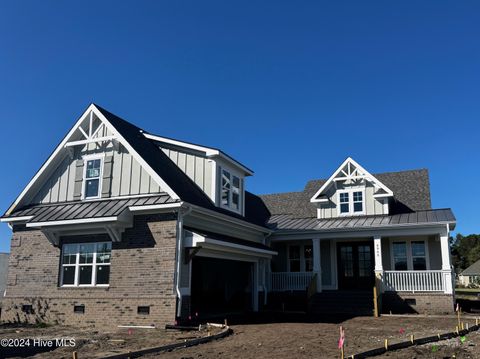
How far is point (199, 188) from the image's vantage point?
59.4 feet

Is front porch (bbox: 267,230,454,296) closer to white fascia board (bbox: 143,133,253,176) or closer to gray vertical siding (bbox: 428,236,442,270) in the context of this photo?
gray vertical siding (bbox: 428,236,442,270)

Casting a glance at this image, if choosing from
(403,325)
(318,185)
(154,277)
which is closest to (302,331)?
(403,325)

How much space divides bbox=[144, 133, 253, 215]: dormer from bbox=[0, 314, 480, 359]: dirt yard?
5.00 metres

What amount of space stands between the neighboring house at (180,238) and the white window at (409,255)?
0.16 feet

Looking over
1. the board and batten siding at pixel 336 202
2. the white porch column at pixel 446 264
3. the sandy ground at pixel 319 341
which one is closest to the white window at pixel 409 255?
the board and batten siding at pixel 336 202

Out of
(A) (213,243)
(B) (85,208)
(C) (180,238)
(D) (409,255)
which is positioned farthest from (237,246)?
(D) (409,255)

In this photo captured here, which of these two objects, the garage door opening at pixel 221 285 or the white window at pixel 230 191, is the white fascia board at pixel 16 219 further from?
the white window at pixel 230 191

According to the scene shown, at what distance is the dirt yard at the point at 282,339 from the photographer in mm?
9633

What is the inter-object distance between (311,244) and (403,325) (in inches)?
374

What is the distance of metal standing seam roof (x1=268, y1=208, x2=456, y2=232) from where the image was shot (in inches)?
824

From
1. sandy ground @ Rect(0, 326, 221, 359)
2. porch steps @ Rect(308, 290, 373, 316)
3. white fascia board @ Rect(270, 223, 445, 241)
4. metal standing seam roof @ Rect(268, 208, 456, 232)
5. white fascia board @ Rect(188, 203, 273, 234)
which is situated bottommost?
sandy ground @ Rect(0, 326, 221, 359)

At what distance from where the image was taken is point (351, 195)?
2356 cm

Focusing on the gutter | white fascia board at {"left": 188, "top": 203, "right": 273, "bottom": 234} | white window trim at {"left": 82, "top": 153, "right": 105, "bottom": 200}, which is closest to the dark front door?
the gutter

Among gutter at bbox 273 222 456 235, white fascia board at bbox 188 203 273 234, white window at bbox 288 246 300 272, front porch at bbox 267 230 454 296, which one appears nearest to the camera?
white fascia board at bbox 188 203 273 234
